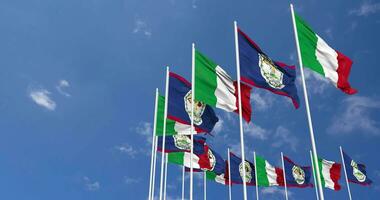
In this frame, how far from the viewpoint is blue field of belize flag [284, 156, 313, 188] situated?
114ft

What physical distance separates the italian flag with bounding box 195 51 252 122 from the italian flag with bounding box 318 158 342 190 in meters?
21.3

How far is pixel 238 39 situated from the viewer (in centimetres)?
1588

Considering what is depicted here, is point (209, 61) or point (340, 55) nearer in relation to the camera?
point (340, 55)

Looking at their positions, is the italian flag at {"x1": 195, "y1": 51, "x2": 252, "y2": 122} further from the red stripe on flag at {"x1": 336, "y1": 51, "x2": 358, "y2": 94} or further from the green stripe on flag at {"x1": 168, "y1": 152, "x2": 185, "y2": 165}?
the green stripe on flag at {"x1": 168, "y1": 152, "x2": 185, "y2": 165}

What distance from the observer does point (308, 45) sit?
1554 centimetres

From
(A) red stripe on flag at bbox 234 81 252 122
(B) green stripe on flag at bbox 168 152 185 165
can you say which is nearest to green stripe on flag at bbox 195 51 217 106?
(A) red stripe on flag at bbox 234 81 252 122

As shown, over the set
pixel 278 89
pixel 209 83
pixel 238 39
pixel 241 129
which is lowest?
pixel 241 129

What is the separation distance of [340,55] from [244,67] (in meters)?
4.07

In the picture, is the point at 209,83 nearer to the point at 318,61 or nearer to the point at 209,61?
the point at 209,61

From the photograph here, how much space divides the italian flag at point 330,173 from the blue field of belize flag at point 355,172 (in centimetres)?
222

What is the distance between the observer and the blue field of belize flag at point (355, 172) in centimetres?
3722

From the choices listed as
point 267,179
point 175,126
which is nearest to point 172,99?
point 175,126

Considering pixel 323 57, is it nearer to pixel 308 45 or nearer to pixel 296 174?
pixel 308 45

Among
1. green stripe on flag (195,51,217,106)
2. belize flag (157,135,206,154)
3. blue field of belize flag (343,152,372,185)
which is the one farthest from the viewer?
blue field of belize flag (343,152,372,185)
